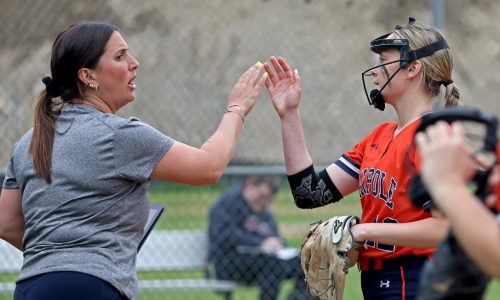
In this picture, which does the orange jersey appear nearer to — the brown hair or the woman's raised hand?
the woman's raised hand

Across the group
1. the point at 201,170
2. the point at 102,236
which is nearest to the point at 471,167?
the point at 201,170

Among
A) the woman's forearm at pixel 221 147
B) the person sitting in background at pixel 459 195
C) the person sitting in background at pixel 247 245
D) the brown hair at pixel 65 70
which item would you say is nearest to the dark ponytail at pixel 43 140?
the brown hair at pixel 65 70

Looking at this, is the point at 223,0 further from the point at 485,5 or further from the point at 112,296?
the point at 112,296

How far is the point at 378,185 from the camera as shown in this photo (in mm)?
3434

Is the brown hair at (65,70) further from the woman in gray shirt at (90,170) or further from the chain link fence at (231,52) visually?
the chain link fence at (231,52)

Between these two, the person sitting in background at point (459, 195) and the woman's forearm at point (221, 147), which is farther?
the woman's forearm at point (221, 147)

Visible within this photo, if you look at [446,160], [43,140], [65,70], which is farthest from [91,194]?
[446,160]

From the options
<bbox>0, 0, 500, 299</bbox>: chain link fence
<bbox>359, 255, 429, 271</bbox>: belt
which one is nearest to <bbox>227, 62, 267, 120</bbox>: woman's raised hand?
<bbox>359, 255, 429, 271</bbox>: belt

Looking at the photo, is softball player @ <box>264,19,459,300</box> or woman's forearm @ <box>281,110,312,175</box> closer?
softball player @ <box>264,19,459,300</box>

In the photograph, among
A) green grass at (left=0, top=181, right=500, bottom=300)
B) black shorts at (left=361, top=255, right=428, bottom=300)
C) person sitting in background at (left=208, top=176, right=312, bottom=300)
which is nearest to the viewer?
black shorts at (left=361, top=255, right=428, bottom=300)

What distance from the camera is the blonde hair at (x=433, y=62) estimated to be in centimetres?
355

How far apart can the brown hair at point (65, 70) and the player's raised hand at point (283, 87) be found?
2.49 ft

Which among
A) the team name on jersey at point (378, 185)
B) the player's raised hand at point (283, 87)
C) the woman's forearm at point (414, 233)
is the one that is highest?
the player's raised hand at point (283, 87)

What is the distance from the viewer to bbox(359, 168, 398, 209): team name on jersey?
11.1ft
